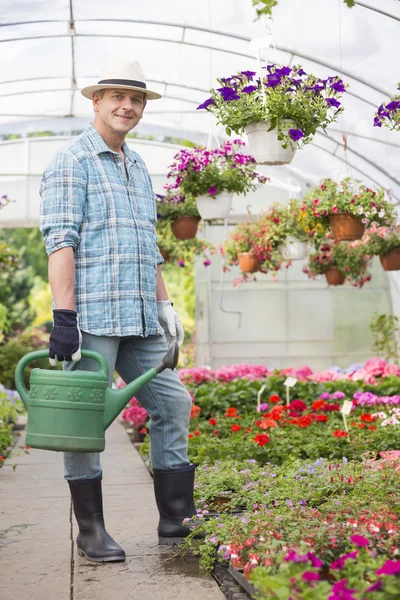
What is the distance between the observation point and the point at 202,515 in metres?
2.88

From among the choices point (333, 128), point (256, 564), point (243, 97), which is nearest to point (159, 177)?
point (333, 128)

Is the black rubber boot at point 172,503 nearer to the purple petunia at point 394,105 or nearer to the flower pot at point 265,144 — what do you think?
the purple petunia at point 394,105

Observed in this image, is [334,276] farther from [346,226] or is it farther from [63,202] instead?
[63,202]

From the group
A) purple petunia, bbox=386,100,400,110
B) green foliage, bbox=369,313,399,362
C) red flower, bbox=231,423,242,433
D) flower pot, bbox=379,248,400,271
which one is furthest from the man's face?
green foliage, bbox=369,313,399,362

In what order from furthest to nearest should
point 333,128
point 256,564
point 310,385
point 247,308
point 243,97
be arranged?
point 247,308 → point 333,128 → point 310,385 → point 243,97 → point 256,564

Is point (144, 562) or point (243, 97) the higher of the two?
point (243, 97)

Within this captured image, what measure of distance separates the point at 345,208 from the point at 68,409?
153 inches

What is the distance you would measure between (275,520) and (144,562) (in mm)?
453

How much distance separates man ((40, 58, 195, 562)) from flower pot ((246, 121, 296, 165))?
1.58m

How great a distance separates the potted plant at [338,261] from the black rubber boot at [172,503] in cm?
611

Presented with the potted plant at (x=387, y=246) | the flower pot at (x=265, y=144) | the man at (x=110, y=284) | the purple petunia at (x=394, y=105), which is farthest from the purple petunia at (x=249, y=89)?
the potted plant at (x=387, y=246)

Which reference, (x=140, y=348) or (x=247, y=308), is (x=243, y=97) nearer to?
(x=140, y=348)

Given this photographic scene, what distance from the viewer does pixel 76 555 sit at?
9.03 ft

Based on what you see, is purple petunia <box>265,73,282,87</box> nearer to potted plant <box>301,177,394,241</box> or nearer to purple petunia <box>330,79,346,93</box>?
→ purple petunia <box>330,79,346,93</box>
